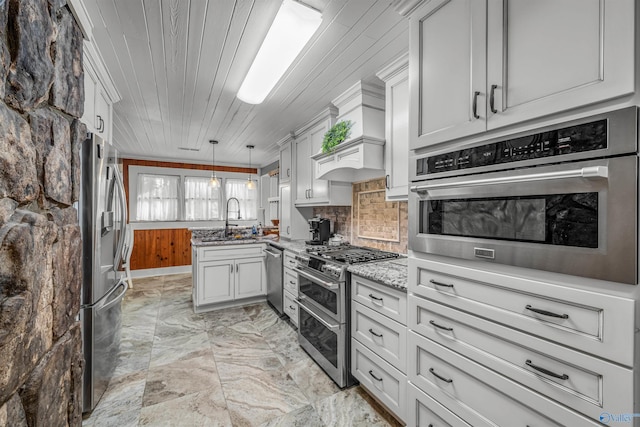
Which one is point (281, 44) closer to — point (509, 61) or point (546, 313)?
point (509, 61)

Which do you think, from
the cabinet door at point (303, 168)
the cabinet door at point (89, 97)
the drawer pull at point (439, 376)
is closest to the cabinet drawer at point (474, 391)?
the drawer pull at point (439, 376)

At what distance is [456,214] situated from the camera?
1.23m

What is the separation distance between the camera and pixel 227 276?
355 cm

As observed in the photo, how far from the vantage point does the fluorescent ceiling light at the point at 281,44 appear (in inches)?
59.6

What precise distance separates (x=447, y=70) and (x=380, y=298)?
4.27 feet

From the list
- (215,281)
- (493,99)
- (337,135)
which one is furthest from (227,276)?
(493,99)

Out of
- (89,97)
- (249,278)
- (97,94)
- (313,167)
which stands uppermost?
(97,94)

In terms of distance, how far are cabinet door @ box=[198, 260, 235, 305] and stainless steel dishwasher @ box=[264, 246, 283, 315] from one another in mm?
481

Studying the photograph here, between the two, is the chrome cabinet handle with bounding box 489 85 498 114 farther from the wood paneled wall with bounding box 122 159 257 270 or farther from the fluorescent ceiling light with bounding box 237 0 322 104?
the wood paneled wall with bounding box 122 159 257 270

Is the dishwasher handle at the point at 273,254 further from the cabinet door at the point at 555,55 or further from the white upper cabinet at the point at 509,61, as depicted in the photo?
the cabinet door at the point at 555,55

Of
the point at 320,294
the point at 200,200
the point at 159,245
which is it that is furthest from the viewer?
the point at 200,200

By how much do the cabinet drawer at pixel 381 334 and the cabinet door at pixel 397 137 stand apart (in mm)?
836

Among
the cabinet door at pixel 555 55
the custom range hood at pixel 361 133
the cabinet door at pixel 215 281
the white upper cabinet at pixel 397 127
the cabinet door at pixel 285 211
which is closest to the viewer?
the cabinet door at pixel 555 55

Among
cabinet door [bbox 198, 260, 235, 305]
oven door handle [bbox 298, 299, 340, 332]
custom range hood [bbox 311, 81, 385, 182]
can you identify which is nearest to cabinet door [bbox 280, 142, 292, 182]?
custom range hood [bbox 311, 81, 385, 182]
